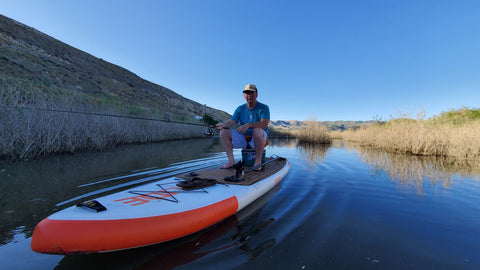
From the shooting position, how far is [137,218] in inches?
65.3

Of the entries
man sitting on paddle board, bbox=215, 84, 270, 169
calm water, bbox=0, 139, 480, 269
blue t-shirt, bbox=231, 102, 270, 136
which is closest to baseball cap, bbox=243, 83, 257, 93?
man sitting on paddle board, bbox=215, 84, 270, 169

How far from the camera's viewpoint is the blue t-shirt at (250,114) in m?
4.27

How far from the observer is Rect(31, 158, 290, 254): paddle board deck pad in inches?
55.6

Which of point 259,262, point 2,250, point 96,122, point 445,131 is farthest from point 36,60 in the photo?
point 445,131

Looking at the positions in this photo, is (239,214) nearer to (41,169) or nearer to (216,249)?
(216,249)

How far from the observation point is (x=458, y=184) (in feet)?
14.3

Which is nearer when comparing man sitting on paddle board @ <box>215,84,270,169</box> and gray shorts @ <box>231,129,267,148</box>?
man sitting on paddle board @ <box>215,84,270,169</box>

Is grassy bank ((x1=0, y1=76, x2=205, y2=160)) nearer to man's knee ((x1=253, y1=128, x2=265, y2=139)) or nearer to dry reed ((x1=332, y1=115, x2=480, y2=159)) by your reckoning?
man's knee ((x1=253, y1=128, x2=265, y2=139))

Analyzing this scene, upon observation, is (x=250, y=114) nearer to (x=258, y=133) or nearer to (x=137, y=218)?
(x=258, y=133)

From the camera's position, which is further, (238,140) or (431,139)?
(431,139)

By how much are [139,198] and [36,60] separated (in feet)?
124

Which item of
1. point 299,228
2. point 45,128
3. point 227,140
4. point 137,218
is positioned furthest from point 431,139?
point 45,128

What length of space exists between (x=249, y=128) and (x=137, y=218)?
123 inches

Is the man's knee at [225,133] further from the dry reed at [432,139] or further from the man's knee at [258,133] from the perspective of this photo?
the dry reed at [432,139]
